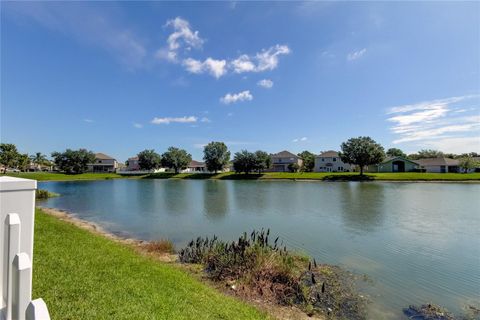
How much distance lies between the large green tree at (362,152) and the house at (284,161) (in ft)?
79.3

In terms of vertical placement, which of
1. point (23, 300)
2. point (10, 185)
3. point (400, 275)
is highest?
point (10, 185)

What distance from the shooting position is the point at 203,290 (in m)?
6.57

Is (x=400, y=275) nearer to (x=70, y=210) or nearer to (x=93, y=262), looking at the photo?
(x=93, y=262)

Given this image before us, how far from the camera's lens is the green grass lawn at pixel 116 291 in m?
4.55

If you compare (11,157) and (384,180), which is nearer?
(384,180)

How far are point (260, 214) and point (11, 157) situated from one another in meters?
76.8

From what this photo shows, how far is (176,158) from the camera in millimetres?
86000

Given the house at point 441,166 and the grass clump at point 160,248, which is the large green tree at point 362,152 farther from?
the grass clump at point 160,248

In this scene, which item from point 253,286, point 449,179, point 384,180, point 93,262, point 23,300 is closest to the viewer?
point 23,300

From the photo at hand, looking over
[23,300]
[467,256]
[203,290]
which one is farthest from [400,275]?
[23,300]

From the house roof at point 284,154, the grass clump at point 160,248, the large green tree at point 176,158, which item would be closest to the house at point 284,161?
the house roof at point 284,154

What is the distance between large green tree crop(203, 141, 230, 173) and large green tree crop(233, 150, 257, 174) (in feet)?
21.6

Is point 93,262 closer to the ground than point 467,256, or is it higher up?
higher up

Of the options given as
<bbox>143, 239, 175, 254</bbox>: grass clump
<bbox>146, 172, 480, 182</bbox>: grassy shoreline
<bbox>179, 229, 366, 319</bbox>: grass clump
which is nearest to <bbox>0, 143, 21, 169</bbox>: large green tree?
<bbox>146, 172, 480, 182</bbox>: grassy shoreline
